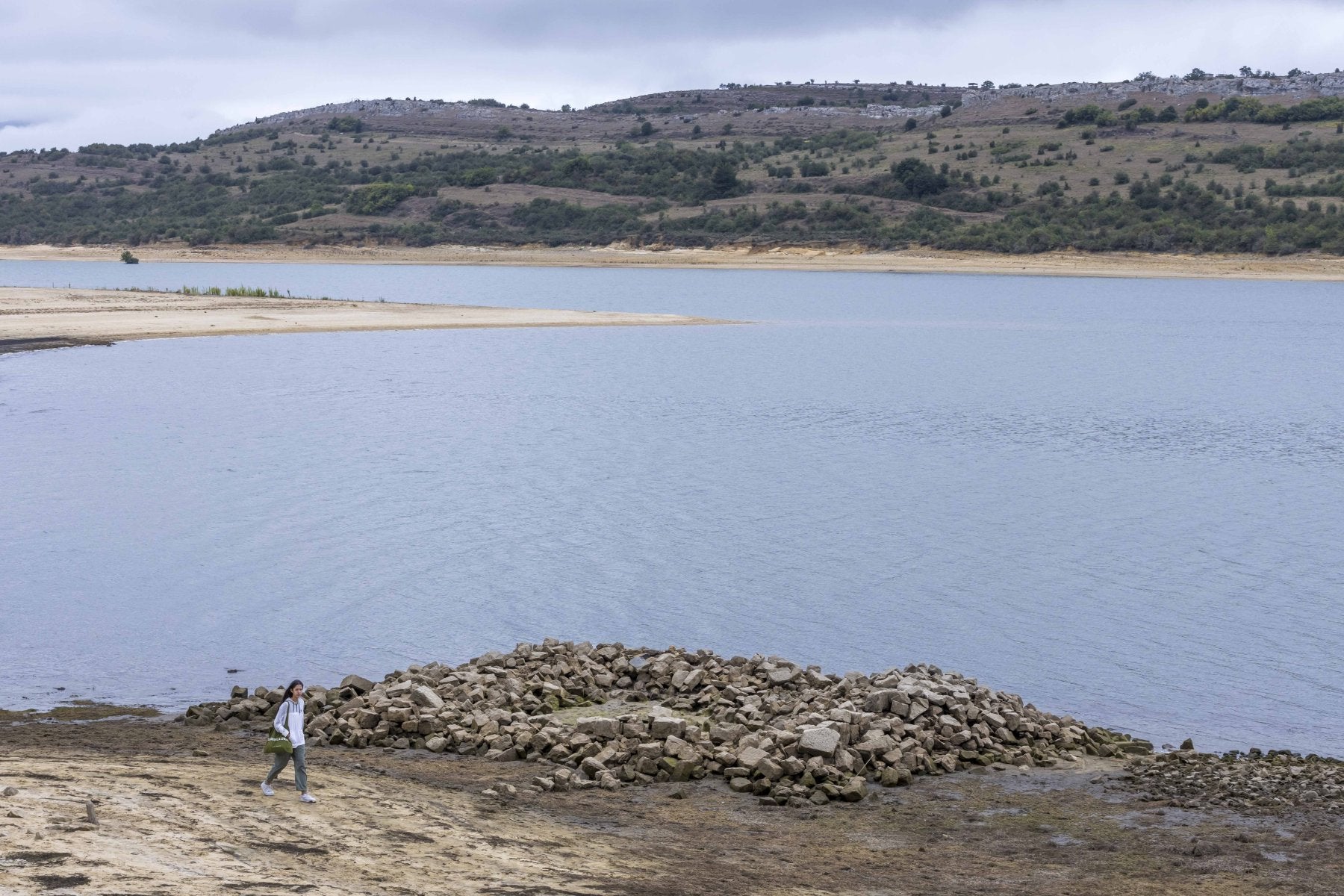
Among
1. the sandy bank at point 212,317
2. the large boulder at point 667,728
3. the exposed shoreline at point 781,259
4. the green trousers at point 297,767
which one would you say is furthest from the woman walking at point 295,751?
the exposed shoreline at point 781,259

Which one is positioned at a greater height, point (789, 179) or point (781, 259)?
point (789, 179)

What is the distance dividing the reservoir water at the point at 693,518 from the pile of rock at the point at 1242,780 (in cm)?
71

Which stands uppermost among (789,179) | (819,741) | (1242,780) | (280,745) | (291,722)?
(789,179)

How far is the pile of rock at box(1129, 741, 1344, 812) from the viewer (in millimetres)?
10227

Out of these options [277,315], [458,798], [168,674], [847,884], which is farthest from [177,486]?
[277,315]

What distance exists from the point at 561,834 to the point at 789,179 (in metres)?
87.9

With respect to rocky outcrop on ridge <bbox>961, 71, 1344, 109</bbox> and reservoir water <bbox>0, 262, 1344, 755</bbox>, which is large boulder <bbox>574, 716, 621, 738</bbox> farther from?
rocky outcrop on ridge <bbox>961, 71, 1344, 109</bbox>

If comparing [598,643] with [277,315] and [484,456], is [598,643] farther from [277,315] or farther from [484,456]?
[277,315]

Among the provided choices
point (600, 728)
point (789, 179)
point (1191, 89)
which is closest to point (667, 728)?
point (600, 728)

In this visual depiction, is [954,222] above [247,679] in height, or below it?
above

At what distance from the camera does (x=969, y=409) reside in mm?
32469

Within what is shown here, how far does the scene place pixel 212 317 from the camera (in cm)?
4669

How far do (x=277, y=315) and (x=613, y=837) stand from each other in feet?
135

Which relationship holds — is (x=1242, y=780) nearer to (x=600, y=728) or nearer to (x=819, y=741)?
(x=819, y=741)
